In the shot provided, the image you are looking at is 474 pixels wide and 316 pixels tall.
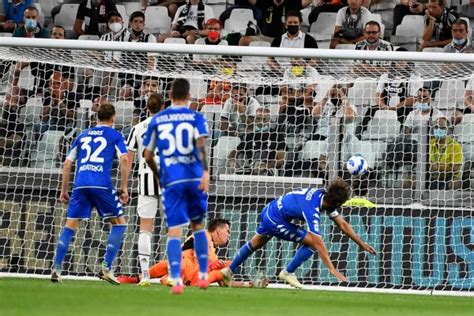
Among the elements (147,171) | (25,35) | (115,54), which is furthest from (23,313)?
(25,35)

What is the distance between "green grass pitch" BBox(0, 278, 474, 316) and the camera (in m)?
9.55

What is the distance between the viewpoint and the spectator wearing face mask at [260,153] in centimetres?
1497

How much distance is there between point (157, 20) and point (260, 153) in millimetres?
4708

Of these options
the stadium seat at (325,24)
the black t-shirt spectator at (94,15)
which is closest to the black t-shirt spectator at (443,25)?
the stadium seat at (325,24)

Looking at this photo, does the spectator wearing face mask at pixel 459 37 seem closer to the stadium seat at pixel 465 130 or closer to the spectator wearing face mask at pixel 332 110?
the stadium seat at pixel 465 130

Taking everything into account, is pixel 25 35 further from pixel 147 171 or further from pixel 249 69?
pixel 147 171

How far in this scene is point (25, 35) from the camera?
1859 cm

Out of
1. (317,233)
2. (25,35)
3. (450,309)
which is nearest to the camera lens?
(450,309)

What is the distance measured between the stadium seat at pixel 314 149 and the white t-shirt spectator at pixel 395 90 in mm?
1068

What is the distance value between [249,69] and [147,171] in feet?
8.32

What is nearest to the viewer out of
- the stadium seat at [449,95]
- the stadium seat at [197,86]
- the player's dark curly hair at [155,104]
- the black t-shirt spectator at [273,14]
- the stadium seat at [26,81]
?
the player's dark curly hair at [155,104]

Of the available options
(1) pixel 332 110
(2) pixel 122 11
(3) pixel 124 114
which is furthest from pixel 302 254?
(2) pixel 122 11

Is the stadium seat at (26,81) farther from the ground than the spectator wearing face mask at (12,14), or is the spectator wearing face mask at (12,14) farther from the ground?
the spectator wearing face mask at (12,14)

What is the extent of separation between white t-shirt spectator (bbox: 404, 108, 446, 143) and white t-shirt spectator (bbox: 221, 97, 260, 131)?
192 centimetres
